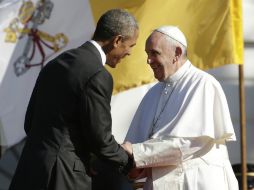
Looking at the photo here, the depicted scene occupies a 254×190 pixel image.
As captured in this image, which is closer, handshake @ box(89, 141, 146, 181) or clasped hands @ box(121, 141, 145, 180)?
handshake @ box(89, 141, 146, 181)

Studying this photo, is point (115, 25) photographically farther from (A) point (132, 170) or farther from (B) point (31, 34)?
(B) point (31, 34)

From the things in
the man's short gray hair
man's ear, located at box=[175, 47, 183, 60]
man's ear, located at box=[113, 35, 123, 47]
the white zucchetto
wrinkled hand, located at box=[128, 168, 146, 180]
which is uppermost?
the man's short gray hair

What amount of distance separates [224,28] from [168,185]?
1.59 meters

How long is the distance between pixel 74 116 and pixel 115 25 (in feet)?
1.81

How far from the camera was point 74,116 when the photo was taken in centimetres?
448

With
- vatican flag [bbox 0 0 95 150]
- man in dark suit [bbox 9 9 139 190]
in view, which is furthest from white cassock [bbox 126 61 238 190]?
vatican flag [bbox 0 0 95 150]

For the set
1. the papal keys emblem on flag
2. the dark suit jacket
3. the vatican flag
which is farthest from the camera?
the papal keys emblem on flag

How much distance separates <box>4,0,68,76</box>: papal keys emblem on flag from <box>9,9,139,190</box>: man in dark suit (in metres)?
Answer: 2.94

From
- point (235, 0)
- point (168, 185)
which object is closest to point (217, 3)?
point (235, 0)

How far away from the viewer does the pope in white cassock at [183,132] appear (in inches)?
199

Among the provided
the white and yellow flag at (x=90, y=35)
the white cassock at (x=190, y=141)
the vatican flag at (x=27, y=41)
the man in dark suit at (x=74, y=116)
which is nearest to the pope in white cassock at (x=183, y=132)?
the white cassock at (x=190, y=141)

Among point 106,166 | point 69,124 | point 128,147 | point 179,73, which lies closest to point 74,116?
point 69,124

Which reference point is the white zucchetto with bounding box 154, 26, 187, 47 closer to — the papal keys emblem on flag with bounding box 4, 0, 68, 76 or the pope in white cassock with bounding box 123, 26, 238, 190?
the pope in white cassock with bounding box 123, 26, 238, 190

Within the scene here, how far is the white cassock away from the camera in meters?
5.05
